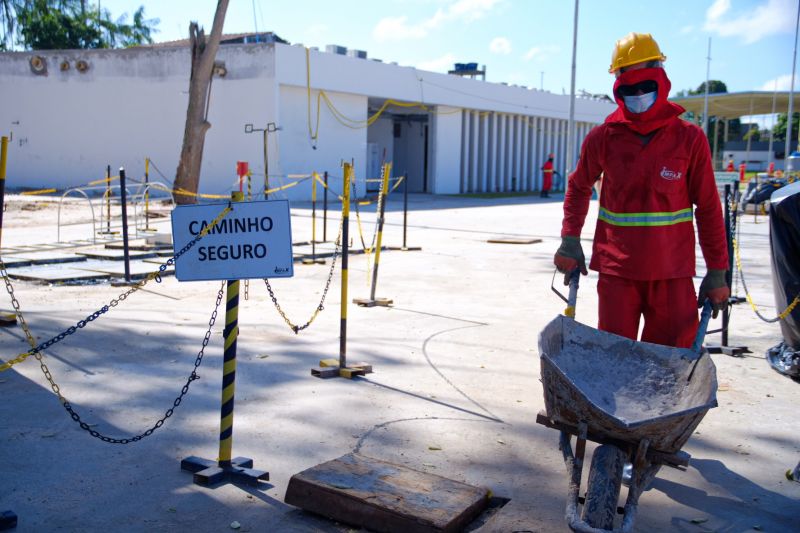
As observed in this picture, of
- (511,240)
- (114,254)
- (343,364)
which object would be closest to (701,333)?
(343,364)

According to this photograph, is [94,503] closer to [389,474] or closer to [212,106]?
[389,474]

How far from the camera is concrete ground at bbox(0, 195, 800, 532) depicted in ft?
13.2

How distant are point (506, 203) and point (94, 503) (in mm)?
28415

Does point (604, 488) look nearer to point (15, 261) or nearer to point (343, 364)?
point (343, 364)

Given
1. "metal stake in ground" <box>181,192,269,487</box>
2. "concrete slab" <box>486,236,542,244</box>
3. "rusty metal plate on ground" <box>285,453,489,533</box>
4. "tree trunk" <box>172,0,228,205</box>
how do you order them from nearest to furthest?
"rusty metal plate on ground" <box>285,453,489,533</box> → "metal stake in ground" <box>181,192,269,487</box> → "concrete slab" <box>486,236,542,244</box> → "tree trunk" <box>172,0,228,205</box>

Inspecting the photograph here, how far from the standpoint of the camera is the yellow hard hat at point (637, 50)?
4395 mm

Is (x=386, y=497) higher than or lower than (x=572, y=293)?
lower

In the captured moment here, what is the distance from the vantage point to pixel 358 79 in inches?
1191

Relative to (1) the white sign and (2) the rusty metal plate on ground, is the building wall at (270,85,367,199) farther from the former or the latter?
(2) the rusty metal plate on ground

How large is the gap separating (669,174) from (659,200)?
6.0 inches

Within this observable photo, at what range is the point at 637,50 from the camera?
440 centimetres

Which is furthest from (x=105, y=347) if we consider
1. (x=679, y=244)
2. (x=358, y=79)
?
(x=358, y=79)

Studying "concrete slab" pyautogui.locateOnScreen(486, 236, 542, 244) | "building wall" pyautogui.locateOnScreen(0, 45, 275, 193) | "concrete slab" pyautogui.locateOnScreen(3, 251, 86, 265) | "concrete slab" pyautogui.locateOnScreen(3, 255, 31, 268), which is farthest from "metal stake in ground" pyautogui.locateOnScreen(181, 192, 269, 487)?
"building wall" pyautogui.locateOnScreen(0, 45, 275, 193)

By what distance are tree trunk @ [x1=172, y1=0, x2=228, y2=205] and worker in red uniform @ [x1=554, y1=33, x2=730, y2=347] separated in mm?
19398
